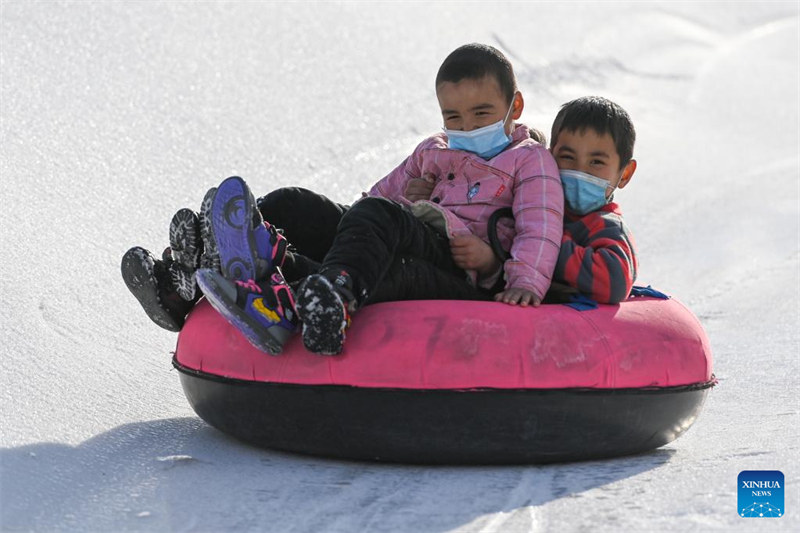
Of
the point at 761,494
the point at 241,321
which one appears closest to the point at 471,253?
the point at 241,321

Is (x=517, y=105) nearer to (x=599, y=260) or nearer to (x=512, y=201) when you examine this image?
(x=512, y=201)

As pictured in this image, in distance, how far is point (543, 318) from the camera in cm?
271

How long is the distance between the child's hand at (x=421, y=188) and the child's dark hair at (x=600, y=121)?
0.40m

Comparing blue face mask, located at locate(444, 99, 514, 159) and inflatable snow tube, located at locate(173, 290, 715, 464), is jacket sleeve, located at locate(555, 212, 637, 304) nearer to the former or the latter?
inflatable snow tube, located at locate(173, 290, 715, 464)

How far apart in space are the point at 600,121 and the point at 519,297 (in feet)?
2.01

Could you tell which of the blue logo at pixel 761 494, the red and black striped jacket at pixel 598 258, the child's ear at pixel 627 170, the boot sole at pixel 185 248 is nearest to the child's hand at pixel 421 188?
the red and black striped jacket at pixel 598 258

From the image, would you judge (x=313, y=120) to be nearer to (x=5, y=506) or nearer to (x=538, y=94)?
(x=538, y=94)

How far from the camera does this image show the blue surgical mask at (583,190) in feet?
10.2

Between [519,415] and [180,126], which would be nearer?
[519,415]

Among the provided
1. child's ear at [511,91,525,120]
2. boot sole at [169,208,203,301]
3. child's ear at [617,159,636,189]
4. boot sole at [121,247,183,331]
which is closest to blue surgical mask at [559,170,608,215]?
child's ear at [617,159,636,189]

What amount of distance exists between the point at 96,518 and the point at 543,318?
1.14m

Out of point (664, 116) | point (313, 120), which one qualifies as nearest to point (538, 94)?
point (664, 116)

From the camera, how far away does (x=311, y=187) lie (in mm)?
5703

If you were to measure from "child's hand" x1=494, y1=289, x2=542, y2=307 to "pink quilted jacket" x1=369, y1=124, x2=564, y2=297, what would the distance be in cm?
2
